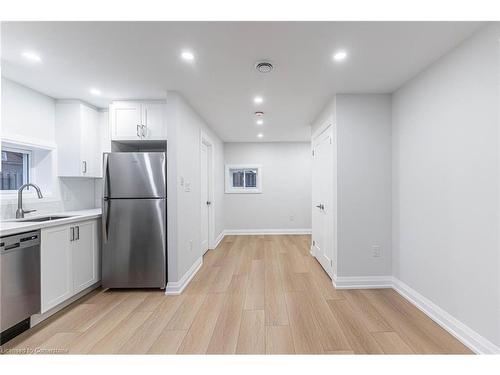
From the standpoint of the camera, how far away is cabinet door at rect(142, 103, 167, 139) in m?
2.97

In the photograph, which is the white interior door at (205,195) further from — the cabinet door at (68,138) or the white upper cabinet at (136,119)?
the cabinet door at (68,138)

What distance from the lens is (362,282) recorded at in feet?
9.34

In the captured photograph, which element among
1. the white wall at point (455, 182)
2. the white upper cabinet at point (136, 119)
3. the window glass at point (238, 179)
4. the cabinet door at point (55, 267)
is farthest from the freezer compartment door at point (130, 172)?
the window glass at point (238, 179)

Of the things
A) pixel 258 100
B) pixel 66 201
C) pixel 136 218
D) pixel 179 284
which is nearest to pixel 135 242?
pixel 136 218

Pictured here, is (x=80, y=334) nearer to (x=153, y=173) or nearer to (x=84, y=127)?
(x=153, y=173)

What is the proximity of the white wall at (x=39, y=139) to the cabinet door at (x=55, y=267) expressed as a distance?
78cm

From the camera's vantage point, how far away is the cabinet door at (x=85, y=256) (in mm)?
2488

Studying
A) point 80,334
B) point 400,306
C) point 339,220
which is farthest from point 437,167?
point 80,334

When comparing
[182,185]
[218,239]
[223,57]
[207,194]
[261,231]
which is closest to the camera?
[223,57]

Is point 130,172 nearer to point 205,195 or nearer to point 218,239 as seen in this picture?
point 205,195

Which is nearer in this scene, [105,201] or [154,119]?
[105,201]

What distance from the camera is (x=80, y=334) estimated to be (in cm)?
195

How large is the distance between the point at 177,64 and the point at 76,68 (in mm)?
1047

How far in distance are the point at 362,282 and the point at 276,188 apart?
3498 millimetres
